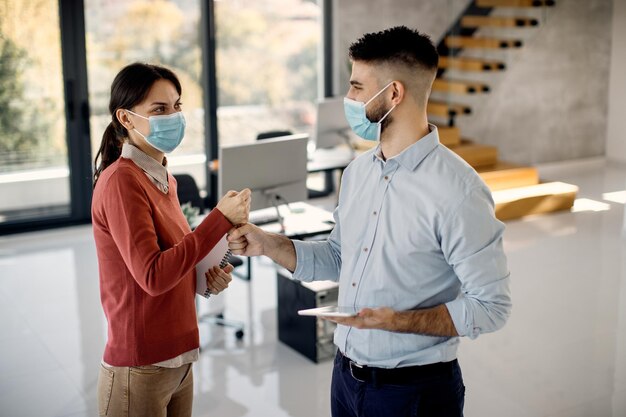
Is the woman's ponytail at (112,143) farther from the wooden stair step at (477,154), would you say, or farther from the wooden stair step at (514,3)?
the wooden stair step at (514,3)

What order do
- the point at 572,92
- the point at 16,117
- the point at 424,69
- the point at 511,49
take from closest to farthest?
the point at 424,69 < the point at 16,117 < the point at 511,49 < the point at 572,92

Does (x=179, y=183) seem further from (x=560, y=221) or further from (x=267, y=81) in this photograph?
(x=560, y=221)

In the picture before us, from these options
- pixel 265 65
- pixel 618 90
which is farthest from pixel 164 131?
pixel 618 90

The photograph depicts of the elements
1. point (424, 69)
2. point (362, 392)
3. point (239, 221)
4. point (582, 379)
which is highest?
point (424, 69)

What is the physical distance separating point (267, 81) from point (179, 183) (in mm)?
3613

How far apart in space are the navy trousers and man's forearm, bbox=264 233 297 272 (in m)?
0.38

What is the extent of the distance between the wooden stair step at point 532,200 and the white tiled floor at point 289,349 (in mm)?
736

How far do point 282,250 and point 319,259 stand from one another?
12 cm

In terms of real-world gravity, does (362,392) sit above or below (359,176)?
below

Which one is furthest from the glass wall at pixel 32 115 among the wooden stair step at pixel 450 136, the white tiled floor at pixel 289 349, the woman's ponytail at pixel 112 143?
the woman's ponytail at pixel 112 143

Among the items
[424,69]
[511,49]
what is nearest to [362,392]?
[424,69]

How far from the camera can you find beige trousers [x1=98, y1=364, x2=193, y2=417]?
2195 millimetres

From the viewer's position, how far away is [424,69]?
208 centimetres

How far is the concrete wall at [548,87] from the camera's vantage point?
962 cm
